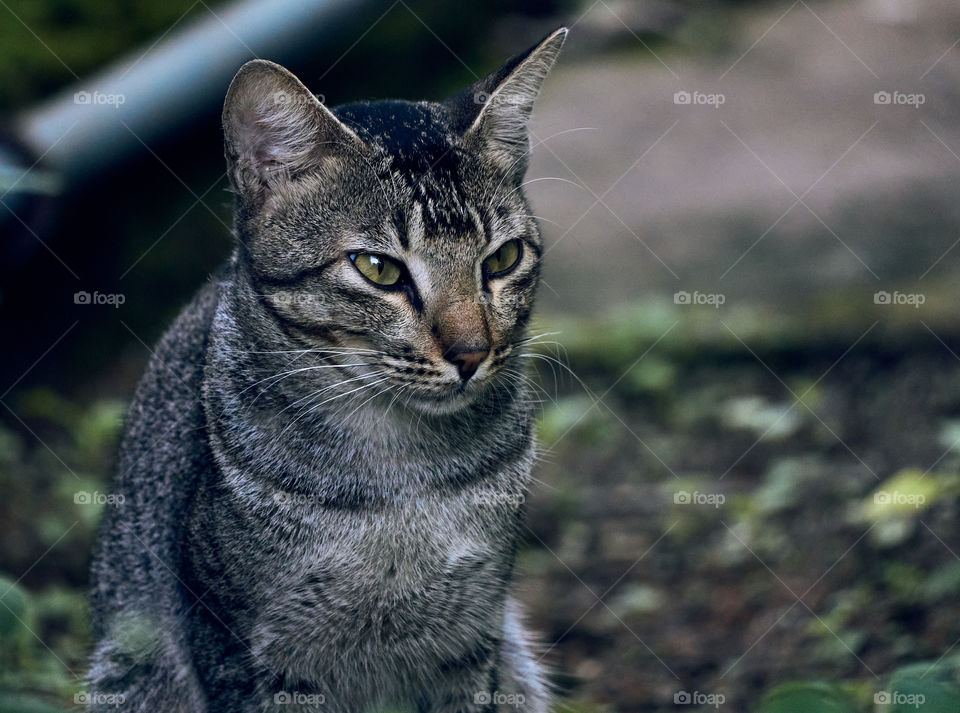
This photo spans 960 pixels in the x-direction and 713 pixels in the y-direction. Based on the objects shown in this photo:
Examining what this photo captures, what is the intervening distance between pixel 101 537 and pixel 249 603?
1169 mm

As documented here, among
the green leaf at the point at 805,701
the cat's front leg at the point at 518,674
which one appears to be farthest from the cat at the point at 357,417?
the green leaf at the point at 805,701

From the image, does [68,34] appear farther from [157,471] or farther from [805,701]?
[805,701]

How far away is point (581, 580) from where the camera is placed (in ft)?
16.8

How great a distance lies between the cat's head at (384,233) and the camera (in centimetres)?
293

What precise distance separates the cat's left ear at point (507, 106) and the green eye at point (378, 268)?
49 cm

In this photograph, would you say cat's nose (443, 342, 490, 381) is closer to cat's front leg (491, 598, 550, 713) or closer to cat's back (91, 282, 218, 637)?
cat's back (91, 282, 218, 637)

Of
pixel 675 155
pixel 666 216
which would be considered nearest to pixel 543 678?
pixel 666 216

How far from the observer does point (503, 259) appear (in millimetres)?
3174

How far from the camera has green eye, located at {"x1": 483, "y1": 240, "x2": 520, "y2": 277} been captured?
3127 millimetres

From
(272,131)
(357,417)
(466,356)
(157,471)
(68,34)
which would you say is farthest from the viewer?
(68,34)

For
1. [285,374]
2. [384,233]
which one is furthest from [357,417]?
[384,233]

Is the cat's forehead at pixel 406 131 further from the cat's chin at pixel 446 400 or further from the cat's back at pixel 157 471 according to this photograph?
the cat's back at pixel 157 471

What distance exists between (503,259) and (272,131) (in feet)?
2.53

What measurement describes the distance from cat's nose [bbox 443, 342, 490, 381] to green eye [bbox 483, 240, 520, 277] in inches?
11.7
